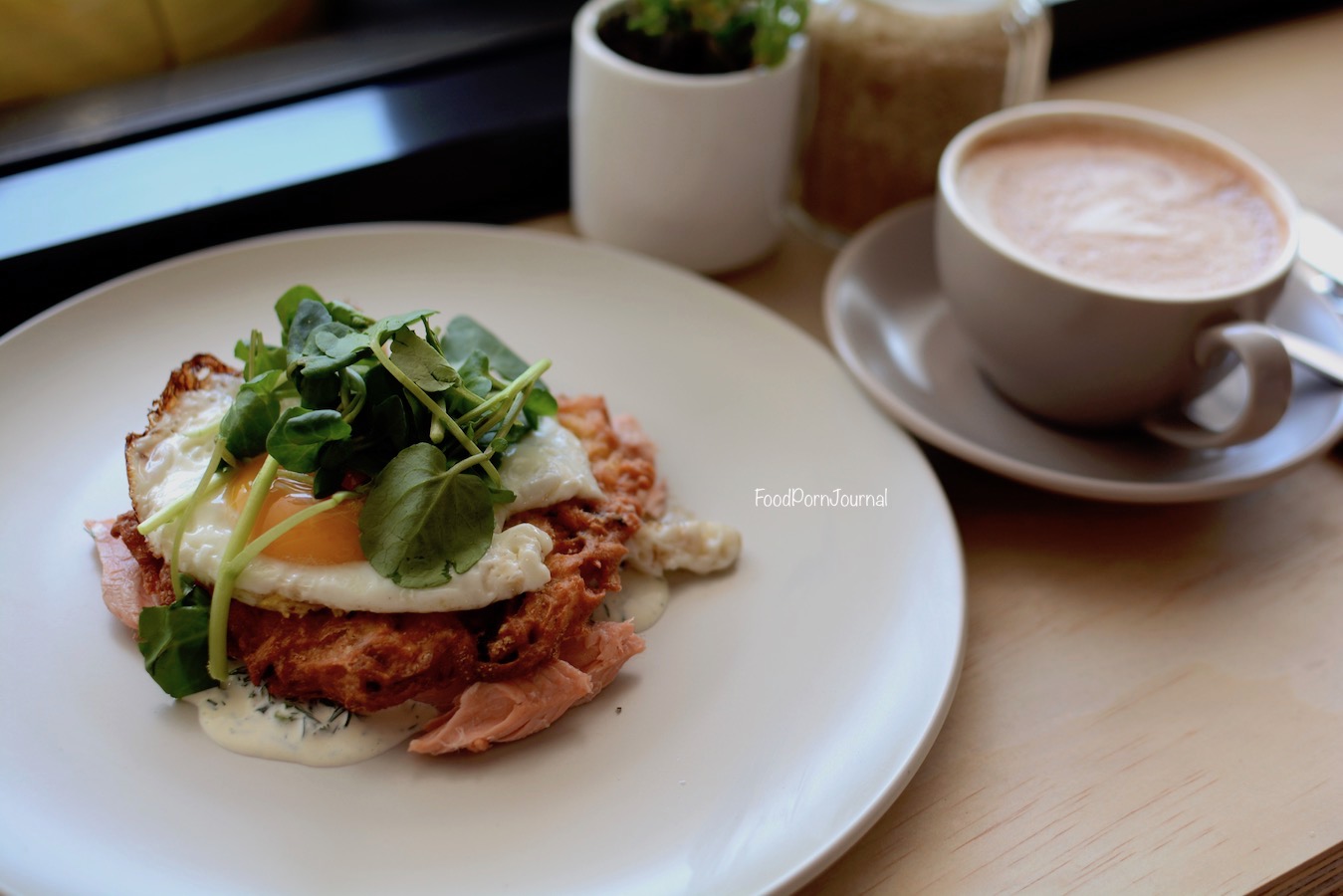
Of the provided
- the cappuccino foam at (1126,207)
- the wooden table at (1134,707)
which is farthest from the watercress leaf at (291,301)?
the cappuccino foam at (1126,207)

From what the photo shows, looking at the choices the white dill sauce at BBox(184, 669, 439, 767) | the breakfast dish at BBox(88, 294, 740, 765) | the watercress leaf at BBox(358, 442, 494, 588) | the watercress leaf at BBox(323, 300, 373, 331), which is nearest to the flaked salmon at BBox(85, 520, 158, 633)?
the breakfast dish at BBox(88, 294, 740, 765)

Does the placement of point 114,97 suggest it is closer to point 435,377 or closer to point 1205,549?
point 435,377

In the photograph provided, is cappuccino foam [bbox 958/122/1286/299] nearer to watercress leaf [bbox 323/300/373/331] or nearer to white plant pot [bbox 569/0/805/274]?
white plant pot [bbox 569/0/805/274]

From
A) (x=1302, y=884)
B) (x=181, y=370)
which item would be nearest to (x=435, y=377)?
(x=181, y=370)

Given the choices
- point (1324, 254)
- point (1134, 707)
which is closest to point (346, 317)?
point (1134, 707)

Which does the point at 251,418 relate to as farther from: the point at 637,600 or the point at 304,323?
the point at 637,600
